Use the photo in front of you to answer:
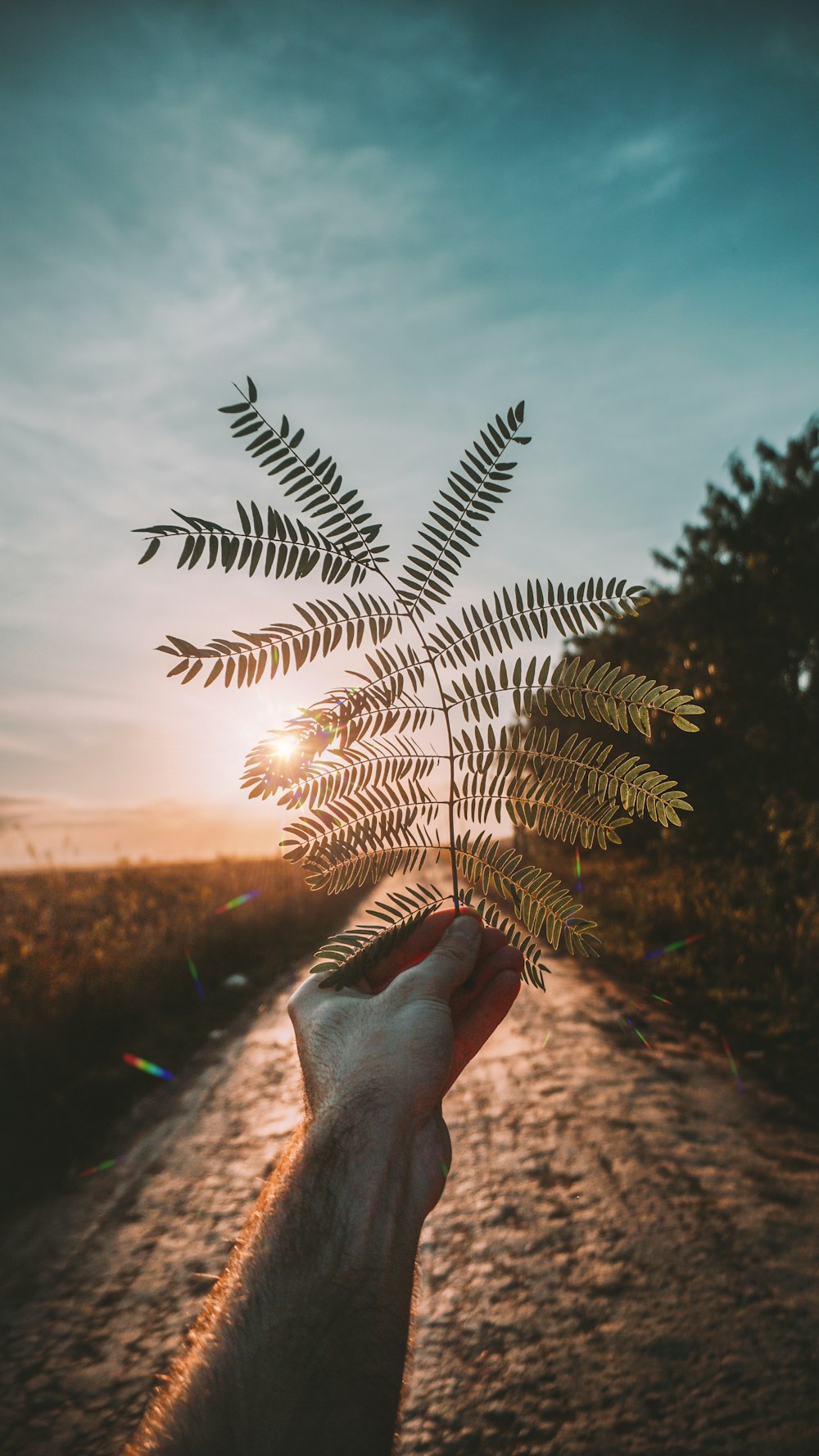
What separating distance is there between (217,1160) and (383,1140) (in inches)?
172

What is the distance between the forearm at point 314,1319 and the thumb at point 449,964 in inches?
8.4

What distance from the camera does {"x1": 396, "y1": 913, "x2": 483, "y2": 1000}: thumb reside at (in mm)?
1080

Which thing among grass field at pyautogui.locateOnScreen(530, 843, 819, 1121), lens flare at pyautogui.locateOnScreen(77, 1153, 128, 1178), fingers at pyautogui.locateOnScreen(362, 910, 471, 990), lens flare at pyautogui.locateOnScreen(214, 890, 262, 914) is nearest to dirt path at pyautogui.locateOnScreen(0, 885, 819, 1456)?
lens flare at pyautogui.locateOnScreen(77, 1153, 128, 1178)

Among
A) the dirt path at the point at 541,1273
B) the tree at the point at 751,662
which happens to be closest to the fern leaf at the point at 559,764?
the dirt path at the point at 541,1273

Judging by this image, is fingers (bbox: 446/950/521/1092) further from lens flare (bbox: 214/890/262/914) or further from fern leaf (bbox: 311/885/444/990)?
lens flare (bbox: 214/890/262/914)

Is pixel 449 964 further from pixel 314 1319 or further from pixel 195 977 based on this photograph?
pixel 195 977

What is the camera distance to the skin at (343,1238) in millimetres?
967

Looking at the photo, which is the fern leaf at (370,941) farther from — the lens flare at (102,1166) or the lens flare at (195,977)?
the lens flare at (195,977)

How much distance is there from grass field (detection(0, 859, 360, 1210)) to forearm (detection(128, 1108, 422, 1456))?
0.48 metres

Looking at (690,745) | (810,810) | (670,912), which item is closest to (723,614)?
(690,745)

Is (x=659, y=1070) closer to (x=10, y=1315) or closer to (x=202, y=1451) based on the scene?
(x=10, y=1315)

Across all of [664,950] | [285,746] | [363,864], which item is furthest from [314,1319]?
[664,950]

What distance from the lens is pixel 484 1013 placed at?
4.06ft

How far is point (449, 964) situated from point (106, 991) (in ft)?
20.2
